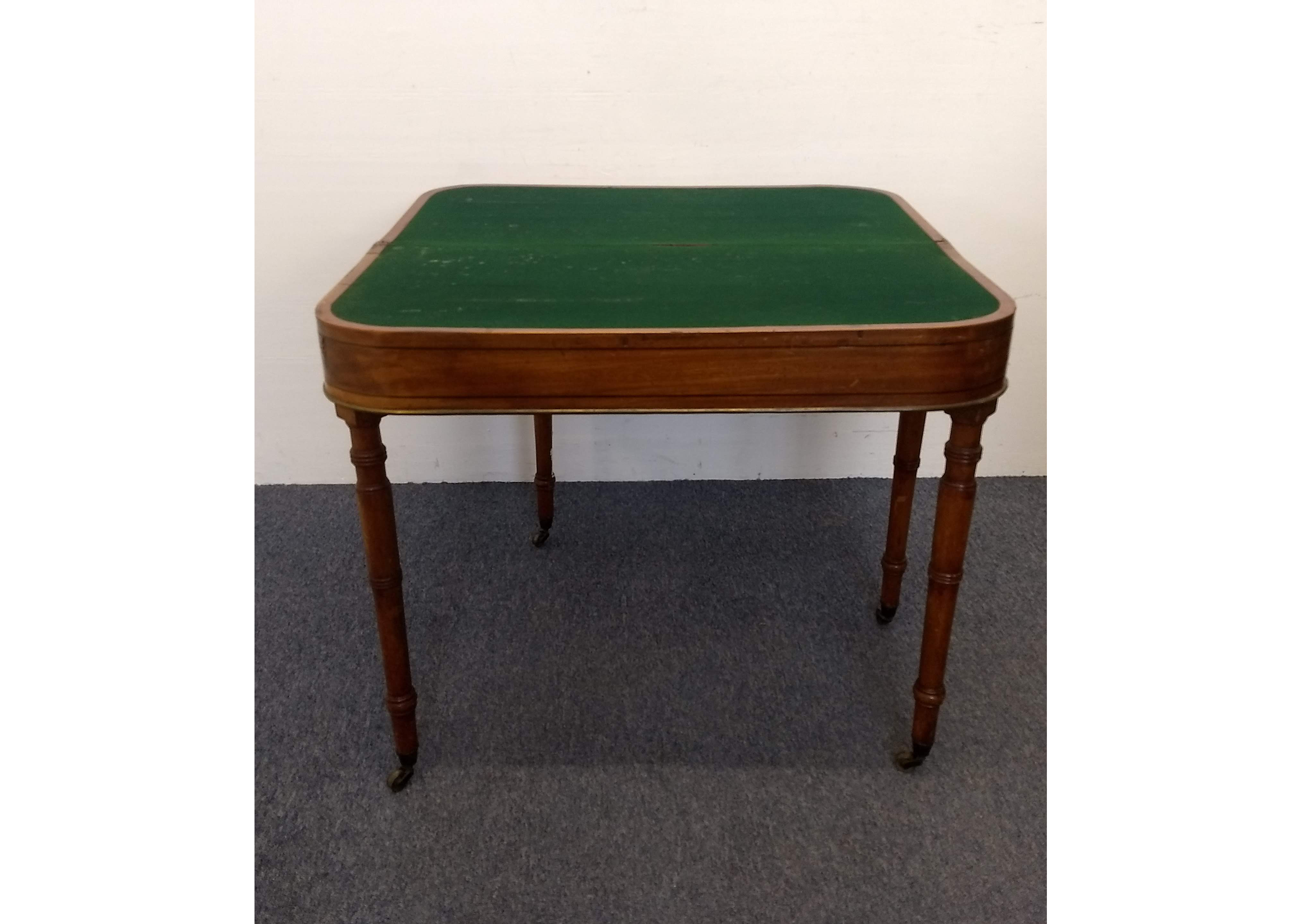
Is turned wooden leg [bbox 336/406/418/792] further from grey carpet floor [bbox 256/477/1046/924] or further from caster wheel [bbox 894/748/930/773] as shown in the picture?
caster wheel [bbox 894/748/930/773]

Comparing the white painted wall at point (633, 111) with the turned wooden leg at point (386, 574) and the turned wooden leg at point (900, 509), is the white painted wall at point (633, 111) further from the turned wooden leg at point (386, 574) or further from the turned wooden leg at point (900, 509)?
the turned wooden leg at point (386, 574)

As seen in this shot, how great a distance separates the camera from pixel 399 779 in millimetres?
1251

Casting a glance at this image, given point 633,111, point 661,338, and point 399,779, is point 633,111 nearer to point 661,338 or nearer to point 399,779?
point 661,338

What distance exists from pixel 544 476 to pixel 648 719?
0.54m

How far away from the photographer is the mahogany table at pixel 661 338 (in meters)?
1.00

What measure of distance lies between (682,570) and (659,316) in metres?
0.77

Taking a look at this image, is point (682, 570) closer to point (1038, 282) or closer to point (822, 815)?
point (822, 815)

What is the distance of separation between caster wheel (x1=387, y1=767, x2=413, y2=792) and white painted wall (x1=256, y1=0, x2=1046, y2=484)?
0.92 m

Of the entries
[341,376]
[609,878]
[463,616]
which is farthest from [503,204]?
[609,878]

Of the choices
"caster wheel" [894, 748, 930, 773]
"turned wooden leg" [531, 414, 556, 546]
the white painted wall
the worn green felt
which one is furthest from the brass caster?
the white painted wall

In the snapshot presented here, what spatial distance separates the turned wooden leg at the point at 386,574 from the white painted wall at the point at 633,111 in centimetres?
79

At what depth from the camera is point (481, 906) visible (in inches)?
43.3

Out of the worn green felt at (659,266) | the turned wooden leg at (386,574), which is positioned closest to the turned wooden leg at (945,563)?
the worn green felt at (659,266)

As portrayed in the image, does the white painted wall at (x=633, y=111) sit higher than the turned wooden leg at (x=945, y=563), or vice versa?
the white painted wall at (x=633, y=111)
